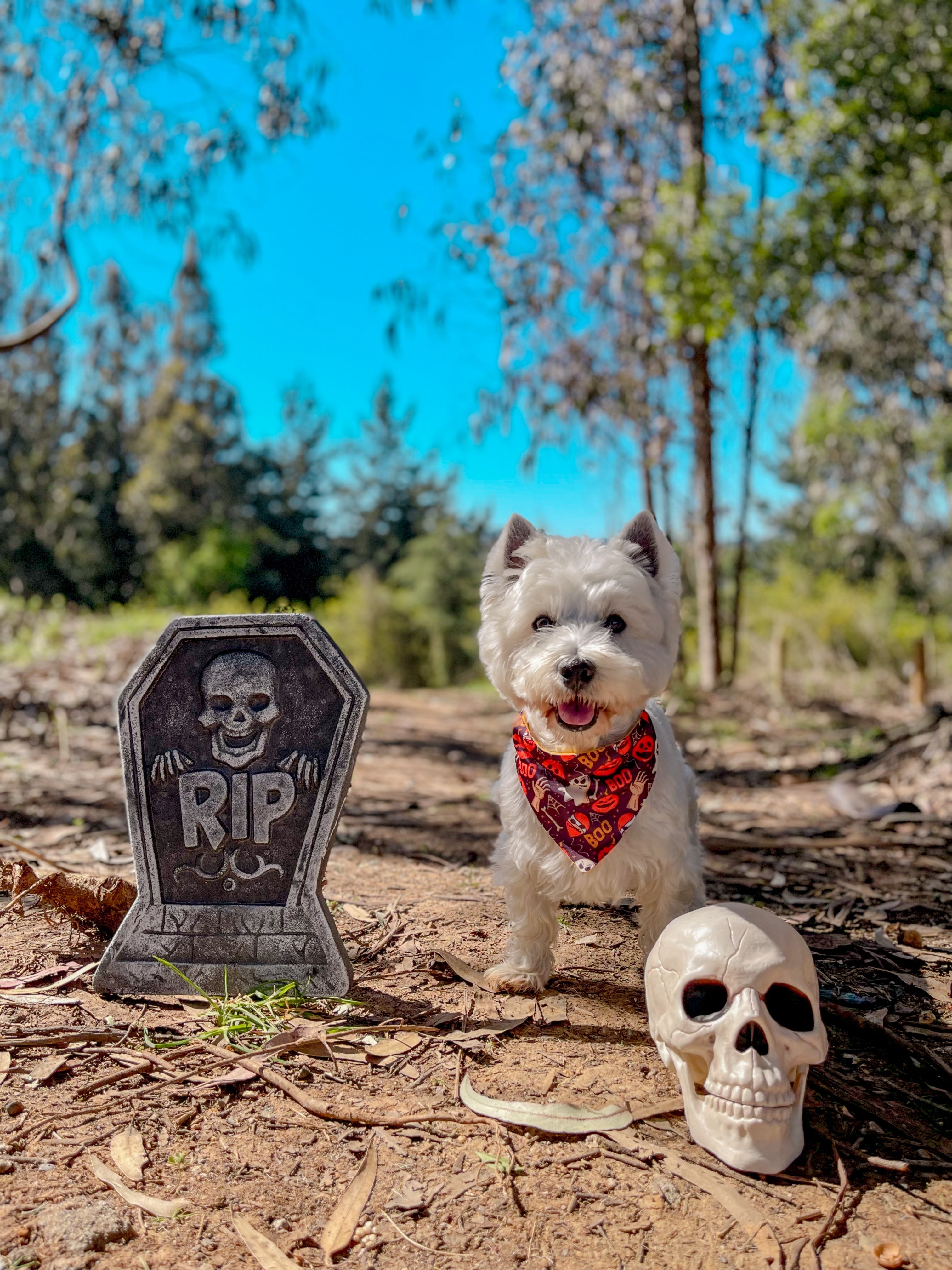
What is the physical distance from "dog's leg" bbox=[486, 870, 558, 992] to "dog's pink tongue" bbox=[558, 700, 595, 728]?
0.68 m

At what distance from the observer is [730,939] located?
244cm

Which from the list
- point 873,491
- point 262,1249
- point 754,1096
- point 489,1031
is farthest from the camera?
point 873,491

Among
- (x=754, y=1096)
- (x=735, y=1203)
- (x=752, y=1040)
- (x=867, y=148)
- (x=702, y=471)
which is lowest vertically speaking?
(x=735, y=1203)

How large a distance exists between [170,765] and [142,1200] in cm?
141

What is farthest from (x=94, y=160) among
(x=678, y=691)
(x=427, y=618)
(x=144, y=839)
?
(x=427, y=618)

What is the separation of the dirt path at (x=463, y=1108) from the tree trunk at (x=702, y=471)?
27.0ft

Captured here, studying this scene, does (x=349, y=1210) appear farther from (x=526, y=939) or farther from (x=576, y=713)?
(x=576, y=713)

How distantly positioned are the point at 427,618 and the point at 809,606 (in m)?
11.4

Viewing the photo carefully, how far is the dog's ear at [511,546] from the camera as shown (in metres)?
3.08

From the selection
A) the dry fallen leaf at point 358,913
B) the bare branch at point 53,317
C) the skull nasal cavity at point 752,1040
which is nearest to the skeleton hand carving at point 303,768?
the dry fallen leaf at point 358,913

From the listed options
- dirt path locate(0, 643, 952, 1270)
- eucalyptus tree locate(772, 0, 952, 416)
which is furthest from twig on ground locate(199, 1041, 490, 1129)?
eucalyptus tree locate(772, 0, 952, 416)

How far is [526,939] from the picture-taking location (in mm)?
3252

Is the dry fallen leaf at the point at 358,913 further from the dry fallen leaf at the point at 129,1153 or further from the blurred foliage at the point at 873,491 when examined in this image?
the blurred foliage at the point at 873,491

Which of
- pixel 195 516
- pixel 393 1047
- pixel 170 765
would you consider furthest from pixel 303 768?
pixel 195 516
